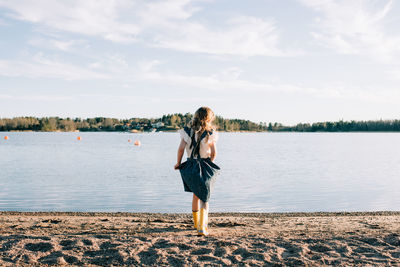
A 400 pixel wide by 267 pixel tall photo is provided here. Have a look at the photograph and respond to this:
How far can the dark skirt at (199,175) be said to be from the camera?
22.5ft

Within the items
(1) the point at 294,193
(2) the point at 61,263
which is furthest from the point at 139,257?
(1) the point at 294,193

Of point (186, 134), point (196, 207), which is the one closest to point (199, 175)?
point (186, 134)

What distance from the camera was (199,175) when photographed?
6832mm

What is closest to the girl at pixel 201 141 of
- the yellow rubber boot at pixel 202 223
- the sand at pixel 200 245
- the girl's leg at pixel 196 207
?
the yellow rubber boot at pixel 202 223

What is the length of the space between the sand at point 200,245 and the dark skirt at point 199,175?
81 centimetres

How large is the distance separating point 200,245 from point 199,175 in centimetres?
120

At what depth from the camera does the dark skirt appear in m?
6.85

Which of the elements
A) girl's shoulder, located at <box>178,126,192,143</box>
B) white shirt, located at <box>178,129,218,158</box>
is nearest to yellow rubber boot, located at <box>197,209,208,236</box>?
white shirt, located at <box>178,129,218,158</box>

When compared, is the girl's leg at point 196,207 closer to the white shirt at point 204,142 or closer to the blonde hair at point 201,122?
the white shirt at point 204,142

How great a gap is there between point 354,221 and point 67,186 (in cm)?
1344

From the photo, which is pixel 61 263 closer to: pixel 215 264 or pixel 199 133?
pixel 215 264

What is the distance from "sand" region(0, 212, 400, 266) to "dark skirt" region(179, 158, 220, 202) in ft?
2.66

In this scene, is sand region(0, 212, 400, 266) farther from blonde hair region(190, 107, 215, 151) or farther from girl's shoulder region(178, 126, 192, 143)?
blonde hair region(190, 107, 215, 151)

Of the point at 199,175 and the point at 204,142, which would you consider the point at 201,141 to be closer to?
the point at 204,142
